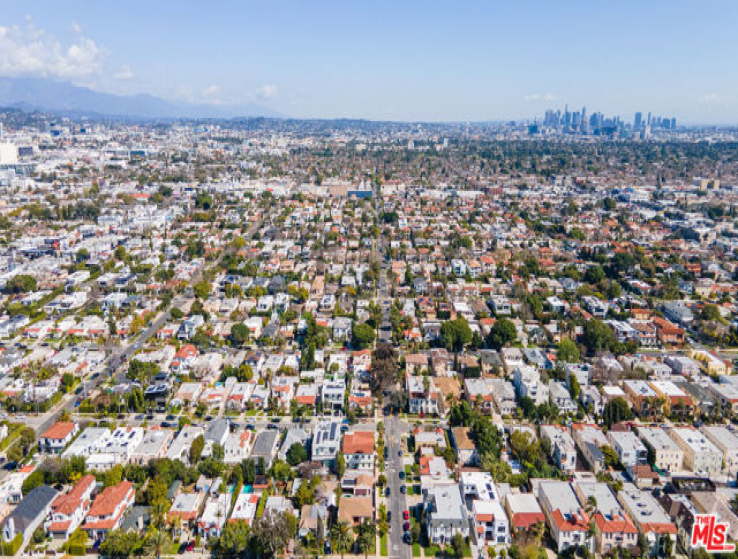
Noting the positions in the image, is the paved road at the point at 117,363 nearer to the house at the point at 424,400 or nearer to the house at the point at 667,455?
the house at the point at 424,400

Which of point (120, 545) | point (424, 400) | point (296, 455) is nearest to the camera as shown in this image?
point (120, 545)

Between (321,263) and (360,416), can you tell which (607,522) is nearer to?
(360,416)

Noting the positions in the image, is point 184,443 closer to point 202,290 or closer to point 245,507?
point 245,507

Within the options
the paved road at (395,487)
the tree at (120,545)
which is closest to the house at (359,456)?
the paved road at (395,487)

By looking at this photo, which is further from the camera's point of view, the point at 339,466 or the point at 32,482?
the point at 339,466

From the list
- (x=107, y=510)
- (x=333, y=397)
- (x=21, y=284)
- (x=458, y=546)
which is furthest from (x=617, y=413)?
(x=21, y=284)

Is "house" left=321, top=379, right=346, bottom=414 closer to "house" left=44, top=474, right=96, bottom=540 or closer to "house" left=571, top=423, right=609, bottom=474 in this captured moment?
"house" left=44, top=474, right=96, bottom=540

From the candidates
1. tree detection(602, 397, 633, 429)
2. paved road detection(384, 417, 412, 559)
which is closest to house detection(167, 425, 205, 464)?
paved road detection(384, 417, 412, 559)
